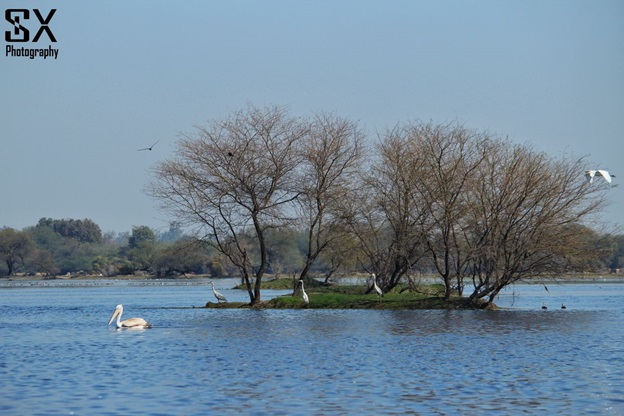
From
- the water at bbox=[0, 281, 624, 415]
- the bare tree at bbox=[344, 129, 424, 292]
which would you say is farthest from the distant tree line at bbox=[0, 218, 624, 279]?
the water at bbox=[0, 281, 624, 415]

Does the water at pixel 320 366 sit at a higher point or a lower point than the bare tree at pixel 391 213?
lower

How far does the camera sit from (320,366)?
2289cm

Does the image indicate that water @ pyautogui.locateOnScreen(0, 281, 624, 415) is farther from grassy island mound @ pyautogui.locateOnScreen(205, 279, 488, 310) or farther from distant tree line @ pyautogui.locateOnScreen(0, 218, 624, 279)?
distant tree line @ pyautogui.locateOnScreen(0, 218, 624, 279)

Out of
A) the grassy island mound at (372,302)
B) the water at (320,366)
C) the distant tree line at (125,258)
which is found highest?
the distant tree line at (125,258)

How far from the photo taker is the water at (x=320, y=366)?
1738 centimetres

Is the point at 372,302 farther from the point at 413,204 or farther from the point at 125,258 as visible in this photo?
the point at 125,258

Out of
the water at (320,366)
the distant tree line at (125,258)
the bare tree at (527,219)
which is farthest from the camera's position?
the distant tree line at (125,258)

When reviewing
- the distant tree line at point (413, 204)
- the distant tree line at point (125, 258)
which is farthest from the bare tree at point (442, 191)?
the distant tree line at point (125, 258)

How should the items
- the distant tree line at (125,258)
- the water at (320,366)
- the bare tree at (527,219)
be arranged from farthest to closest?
1. the distant tree line at (125,258)
2. the bare tree at (527,219)
3. the water at (320,366)

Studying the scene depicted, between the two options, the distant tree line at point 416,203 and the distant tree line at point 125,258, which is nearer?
the distant tree line at point 416,203

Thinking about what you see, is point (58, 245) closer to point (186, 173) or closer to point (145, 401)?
point (186, 173)

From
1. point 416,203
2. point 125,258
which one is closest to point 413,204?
point 416,203

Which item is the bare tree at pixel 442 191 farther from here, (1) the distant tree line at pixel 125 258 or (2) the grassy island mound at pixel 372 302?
(1) the distant tree line at pixel 125 258

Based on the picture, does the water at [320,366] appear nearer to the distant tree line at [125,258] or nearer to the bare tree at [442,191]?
the bare tree at [442,191]
